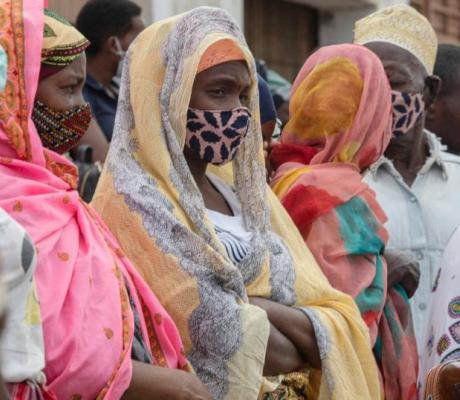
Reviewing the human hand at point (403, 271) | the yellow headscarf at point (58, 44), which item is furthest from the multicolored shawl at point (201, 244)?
the human hand at point (403, 271)

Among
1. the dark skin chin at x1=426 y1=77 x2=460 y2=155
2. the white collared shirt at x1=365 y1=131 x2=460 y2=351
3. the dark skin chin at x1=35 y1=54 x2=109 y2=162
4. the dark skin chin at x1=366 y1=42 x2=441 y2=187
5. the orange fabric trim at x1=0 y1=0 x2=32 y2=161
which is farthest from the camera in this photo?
the dark skin chin at x1=426 y1=77 x2=460 y2=155

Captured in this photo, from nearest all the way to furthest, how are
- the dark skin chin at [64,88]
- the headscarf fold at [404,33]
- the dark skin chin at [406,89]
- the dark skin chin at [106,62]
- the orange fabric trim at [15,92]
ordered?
the orange fabric trim at [15,92], the dark skin chin at [64,88], the dark skin chin at [406,89], the headscarf fold at [404,33], the dark skin chin at [106,62]

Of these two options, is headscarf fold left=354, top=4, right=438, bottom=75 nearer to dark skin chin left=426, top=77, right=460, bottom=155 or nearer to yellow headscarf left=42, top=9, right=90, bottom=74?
dark skin chin left=426, top=77, right=460, bottom=155

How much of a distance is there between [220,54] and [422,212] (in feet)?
5.64

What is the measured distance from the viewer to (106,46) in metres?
6.86

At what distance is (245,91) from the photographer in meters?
4.18

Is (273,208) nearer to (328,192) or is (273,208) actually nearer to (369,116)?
(328,192)

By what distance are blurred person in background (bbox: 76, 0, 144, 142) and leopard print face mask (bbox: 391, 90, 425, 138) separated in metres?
1.63

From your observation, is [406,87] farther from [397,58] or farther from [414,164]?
[414,164]

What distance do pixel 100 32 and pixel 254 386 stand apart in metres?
3.51

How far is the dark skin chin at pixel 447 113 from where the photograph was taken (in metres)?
6.41

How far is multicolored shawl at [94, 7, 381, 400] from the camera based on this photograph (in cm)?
376

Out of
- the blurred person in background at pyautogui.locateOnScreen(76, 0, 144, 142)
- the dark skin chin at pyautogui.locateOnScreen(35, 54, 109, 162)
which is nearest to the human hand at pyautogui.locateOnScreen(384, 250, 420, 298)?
the dark skin chin at pyautogui.locateOnScreen(35, 54, 109, 162)

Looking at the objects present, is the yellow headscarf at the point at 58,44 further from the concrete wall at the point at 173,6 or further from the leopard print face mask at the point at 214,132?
the concrete wall at the point at 173,6
